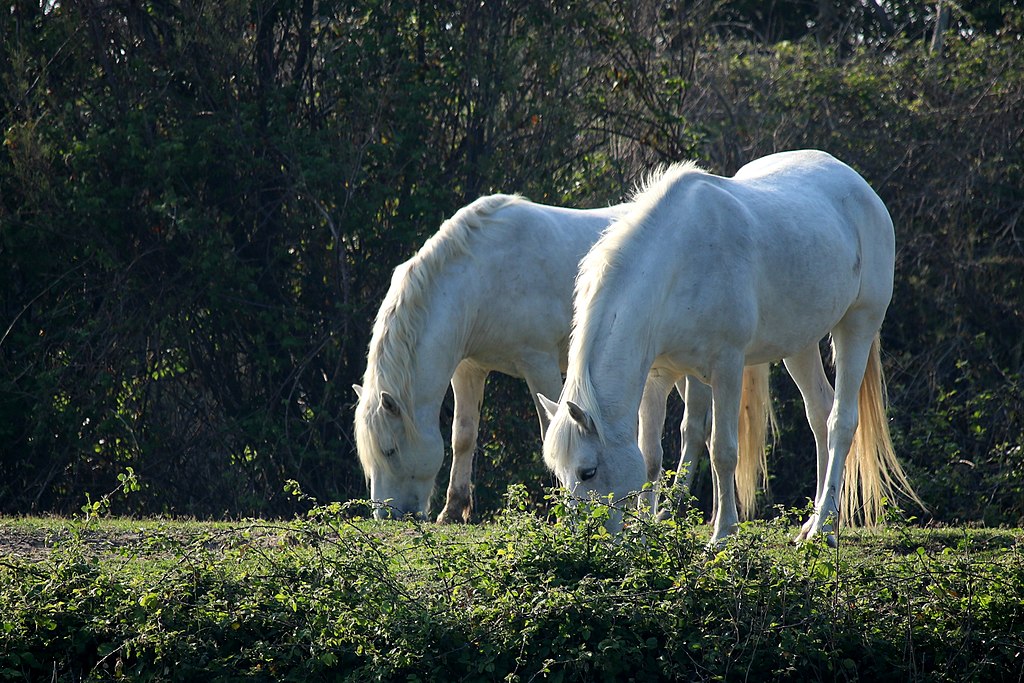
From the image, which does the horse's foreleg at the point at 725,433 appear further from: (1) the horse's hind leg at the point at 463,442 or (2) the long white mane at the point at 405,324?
(1) the horse's hind leg at the point at 463,442

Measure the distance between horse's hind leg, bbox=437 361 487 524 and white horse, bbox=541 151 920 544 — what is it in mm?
1594

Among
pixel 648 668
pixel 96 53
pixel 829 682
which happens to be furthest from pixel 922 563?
pixel 96 53

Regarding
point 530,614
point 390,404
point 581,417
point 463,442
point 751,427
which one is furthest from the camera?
point 463,442

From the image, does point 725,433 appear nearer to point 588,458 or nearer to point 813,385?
point 588,458

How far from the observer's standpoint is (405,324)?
6875 millimetres

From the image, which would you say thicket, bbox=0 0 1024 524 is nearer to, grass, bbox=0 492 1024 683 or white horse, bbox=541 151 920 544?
white horse, bbox=541 151 920 544

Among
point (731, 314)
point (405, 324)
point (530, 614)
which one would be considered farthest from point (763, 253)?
point (530, 614)

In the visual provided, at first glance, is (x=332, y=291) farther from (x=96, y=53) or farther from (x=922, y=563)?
(x=922, y=563)

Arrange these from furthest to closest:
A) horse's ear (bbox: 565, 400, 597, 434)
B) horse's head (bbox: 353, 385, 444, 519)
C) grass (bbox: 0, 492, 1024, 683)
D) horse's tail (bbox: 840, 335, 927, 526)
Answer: horse's tail (bbox: 840, 335, 927, 526) < horse's head (bbox: 353, 385, 444, 519) < horse's ear (bbox: 565, 400, 597, 434) < grass (bbox: 0, 492, 1024, 683)

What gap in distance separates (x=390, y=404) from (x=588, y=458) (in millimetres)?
1791

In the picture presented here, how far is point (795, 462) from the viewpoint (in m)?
10.6

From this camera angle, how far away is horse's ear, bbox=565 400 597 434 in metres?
5.23

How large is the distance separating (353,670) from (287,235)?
6110mm

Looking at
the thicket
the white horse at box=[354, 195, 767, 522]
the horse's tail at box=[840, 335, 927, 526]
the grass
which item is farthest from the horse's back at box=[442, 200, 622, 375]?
the thicket
